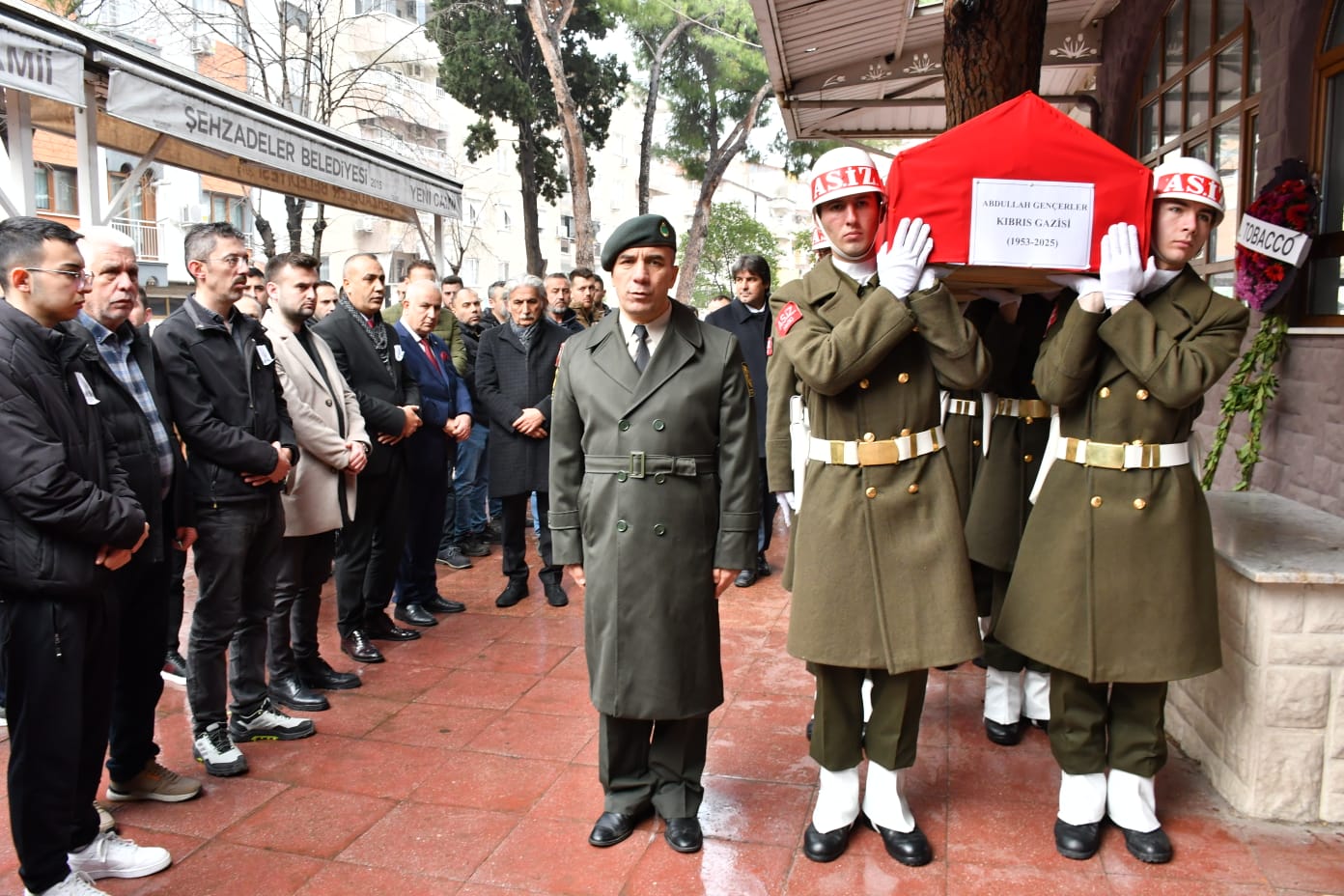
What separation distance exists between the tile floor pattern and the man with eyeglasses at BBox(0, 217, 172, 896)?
1.30 ft

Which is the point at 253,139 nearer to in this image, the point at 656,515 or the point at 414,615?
the point at 414,615

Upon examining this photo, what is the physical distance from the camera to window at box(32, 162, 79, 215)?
23.0 m

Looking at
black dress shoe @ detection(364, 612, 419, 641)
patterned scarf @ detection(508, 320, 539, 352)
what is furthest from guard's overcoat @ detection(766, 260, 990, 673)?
patterned scarf @ detection(508, 320, 539, 352)

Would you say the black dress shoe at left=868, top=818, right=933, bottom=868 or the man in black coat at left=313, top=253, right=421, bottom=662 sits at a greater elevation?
the man in black coat at left=313, top=253, right=421, bottom=662

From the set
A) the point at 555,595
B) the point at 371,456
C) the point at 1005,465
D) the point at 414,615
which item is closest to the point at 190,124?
the point at 371,456

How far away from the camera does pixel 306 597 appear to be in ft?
15.2

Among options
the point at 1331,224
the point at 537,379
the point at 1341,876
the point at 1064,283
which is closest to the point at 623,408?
the point at 1064,283

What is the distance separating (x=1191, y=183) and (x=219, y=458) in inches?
129

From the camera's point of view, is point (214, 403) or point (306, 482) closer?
point (214, 403)

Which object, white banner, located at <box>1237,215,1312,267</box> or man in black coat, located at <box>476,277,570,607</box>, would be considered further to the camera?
man in black coat, located at <box>476,277,570,607</box>

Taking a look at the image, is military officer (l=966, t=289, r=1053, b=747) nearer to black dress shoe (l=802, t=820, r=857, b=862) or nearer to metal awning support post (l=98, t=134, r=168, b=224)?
black dress shoe (l=802, t=820, r=857, b=862)

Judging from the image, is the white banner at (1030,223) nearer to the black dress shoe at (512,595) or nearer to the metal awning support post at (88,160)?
the black dress shoe at (512,595)

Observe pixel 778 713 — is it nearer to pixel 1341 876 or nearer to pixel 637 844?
pixel 637 844

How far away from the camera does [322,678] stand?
4.72 m
